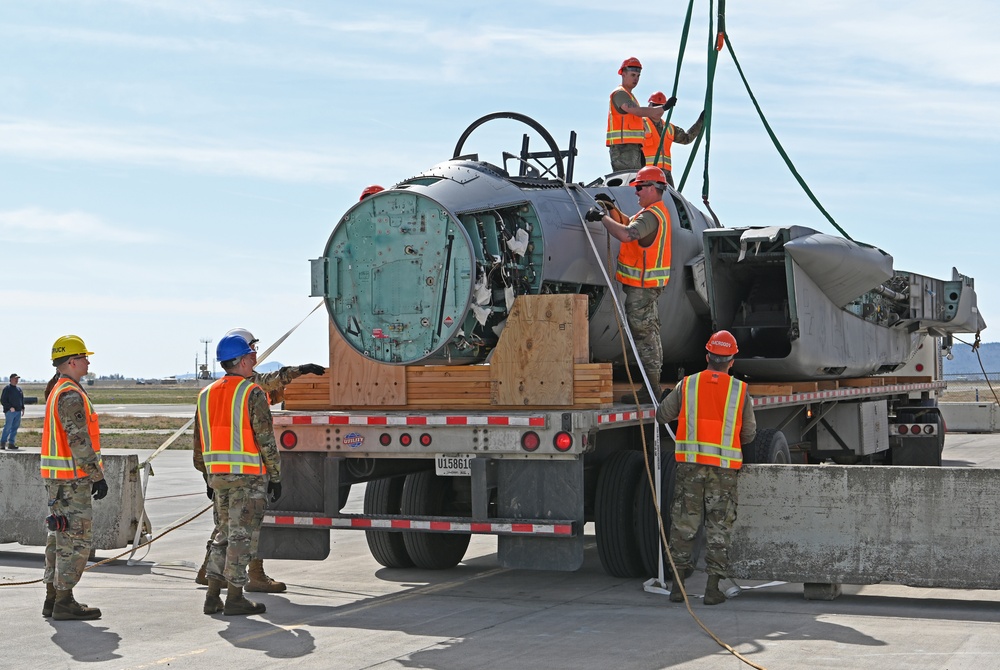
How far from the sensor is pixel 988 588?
8.39m

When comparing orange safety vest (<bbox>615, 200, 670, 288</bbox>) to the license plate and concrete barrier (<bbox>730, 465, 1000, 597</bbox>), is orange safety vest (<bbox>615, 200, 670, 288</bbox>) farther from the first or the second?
the license plate

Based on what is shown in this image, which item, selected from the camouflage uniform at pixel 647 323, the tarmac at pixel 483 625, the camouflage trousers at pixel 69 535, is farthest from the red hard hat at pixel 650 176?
the camouflage trousers at pixel 69 535

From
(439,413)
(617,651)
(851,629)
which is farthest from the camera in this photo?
(439,413)

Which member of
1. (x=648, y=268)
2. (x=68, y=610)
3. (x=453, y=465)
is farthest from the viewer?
(x=648, y=268)

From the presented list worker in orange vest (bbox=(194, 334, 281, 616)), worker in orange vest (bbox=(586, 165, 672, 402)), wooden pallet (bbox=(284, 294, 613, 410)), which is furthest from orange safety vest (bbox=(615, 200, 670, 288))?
worker in orange vest (bbox=(194, 334, 281, 616))

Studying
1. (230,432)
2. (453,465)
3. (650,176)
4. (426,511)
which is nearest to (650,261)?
(650,176)

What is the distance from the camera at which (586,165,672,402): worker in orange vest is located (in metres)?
10.1

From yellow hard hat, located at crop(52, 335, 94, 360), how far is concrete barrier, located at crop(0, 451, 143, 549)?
107 inches

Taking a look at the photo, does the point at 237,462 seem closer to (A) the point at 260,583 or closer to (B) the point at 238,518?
(B) the point at 238,518

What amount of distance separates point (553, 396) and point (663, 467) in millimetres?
1374

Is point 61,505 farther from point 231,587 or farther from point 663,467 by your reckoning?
point 663,467

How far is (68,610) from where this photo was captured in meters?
8.25

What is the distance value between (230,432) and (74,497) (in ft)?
3.96

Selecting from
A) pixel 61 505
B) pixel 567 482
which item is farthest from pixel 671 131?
pixel 61 505
